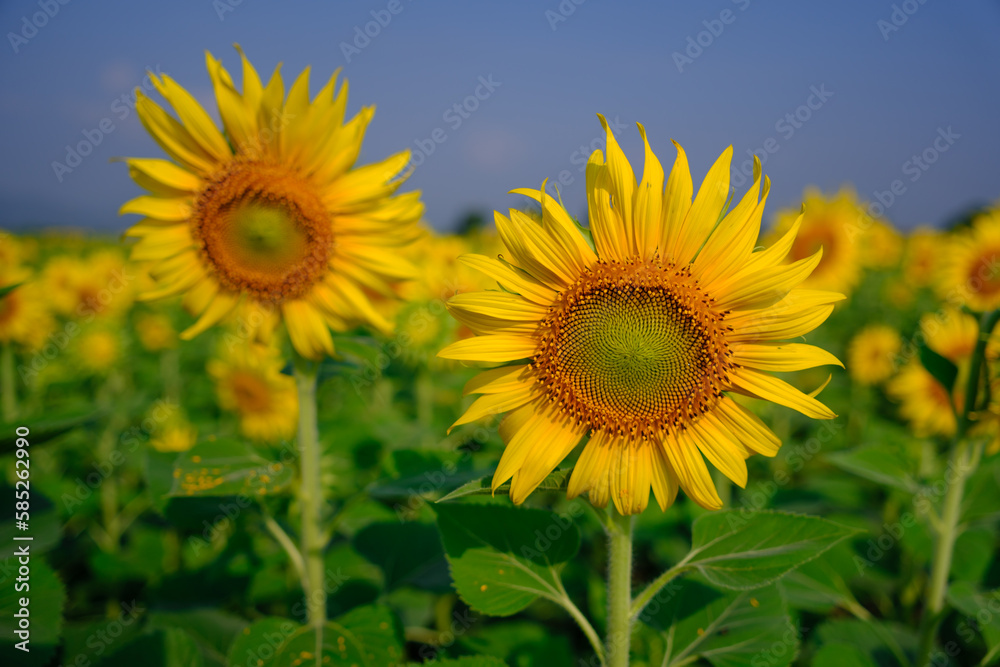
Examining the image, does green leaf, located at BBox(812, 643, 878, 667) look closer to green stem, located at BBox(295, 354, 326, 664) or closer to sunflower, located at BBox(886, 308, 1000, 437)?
green stem, located at BBox(295, 354, 326, 664)

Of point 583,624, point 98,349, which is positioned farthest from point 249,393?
point 583,624

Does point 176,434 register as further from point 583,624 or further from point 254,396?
point 583,624

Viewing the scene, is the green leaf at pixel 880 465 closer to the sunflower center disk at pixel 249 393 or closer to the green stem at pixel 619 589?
the green stem at pixel 619 589

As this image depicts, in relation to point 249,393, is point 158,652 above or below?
above

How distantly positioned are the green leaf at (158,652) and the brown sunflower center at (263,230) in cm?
134

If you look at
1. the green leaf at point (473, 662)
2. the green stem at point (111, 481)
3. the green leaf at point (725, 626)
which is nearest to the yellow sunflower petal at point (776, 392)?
the green leaf at point (725, 626)

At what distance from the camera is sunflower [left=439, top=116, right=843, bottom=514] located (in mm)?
1512

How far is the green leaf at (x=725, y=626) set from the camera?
1826 millimetres

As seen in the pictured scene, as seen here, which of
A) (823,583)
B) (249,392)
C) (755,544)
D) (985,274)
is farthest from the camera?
(249,392)

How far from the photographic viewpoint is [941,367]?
2.11 m

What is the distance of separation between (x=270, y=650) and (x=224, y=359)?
3621mm

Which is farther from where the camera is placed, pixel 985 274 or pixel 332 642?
pixel 985 274

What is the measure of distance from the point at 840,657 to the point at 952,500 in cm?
79

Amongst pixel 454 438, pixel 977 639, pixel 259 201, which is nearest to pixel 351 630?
pixel 259 201
